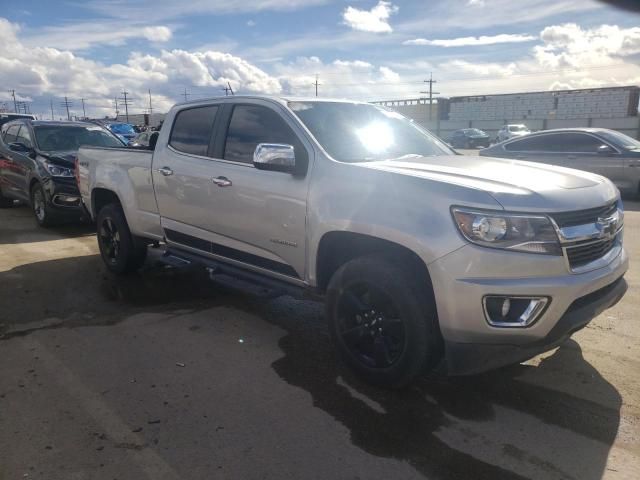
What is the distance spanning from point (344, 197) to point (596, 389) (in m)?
2.01

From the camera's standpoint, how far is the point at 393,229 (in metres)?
3.12

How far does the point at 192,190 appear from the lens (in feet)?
15.4

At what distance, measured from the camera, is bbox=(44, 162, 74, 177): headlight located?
27.3 ft

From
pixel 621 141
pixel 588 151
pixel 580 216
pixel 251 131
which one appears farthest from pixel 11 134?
pixel 621 141

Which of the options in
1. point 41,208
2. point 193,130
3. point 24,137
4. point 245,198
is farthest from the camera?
point 24,137

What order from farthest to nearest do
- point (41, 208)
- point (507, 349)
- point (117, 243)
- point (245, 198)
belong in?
point (41, 208), point (117, 243), point (245, 198), point (507, 349)

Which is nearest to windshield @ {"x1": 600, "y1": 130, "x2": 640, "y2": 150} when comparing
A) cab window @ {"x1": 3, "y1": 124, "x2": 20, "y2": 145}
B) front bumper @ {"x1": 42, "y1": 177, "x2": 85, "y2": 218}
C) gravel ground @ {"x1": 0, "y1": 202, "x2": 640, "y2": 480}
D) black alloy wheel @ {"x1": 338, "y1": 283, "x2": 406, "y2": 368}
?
gravel ground @ {"x1": 0, "y1": 202, "x2": 640, "y2": 480}

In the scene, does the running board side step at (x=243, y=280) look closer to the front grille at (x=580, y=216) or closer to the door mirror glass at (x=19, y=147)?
the front grille at (x=580, y=216)

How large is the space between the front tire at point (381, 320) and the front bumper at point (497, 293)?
161 millimetres

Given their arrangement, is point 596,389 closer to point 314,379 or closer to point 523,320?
point 523,320

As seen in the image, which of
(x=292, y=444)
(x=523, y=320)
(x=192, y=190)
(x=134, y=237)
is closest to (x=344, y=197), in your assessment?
(x=523, y=320)

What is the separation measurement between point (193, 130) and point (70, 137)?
5.41 meters

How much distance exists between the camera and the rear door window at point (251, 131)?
4.07 m

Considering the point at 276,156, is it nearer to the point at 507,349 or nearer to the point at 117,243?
the point at 507,349
